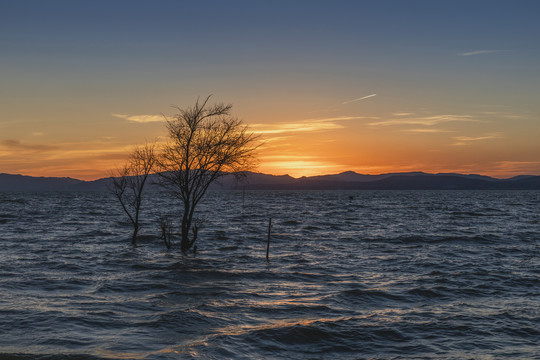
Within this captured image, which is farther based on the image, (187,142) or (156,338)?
(187,142)

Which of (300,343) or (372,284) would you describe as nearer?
(300,343)

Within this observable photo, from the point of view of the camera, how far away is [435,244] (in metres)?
35.0

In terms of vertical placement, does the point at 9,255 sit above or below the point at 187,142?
below

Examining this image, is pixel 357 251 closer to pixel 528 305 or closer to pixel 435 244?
pixel 435 244

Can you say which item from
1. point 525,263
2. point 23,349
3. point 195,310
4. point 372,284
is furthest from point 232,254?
point 23,349

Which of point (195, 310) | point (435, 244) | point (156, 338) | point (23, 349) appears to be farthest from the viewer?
point (435, 244)

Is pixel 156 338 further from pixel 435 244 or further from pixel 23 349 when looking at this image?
pixel 435 244

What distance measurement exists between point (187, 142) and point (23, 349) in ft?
57.6

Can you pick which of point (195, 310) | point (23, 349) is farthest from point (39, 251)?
point (23, 349)

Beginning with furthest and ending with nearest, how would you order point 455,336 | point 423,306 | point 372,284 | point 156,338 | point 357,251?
point 357,251, point 372,284, point 423,306, point 455,336, point 156,338

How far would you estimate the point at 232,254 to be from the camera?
29406mm

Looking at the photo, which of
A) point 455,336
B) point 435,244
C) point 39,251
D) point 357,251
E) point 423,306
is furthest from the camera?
point 435,244

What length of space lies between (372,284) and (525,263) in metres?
11.7

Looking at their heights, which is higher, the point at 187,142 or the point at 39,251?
the point at 187,142
